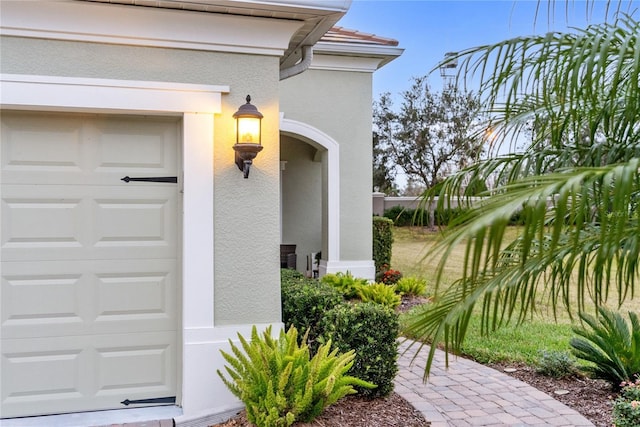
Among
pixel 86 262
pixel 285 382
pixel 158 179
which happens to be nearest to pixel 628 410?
pixel 285 382

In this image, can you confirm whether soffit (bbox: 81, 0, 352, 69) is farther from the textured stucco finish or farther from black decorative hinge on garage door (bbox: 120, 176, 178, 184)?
black decorative hinge on garage door (bbox: 120, 176, 178, 184)

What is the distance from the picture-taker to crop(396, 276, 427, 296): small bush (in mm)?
11102

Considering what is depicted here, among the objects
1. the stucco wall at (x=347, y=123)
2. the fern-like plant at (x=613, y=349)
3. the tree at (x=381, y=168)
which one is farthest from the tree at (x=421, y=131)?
the fern-like plant at (x=613, y=349)

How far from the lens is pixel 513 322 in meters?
8.67

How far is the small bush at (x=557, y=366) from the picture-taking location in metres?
6.01

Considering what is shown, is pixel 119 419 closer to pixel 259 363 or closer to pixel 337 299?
pixel 259 363

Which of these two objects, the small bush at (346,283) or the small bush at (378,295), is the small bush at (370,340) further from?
the small bush at (346,283)

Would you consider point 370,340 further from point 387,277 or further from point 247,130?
point 387,277

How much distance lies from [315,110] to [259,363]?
7.12 meters

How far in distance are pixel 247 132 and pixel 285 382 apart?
6.78ft

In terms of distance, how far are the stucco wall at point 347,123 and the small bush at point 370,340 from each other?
5823 mm

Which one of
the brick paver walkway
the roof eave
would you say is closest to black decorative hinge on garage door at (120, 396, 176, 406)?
the brick paver walkway

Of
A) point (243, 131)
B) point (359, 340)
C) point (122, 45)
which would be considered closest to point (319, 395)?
point (359, 340)

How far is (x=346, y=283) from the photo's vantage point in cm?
963
